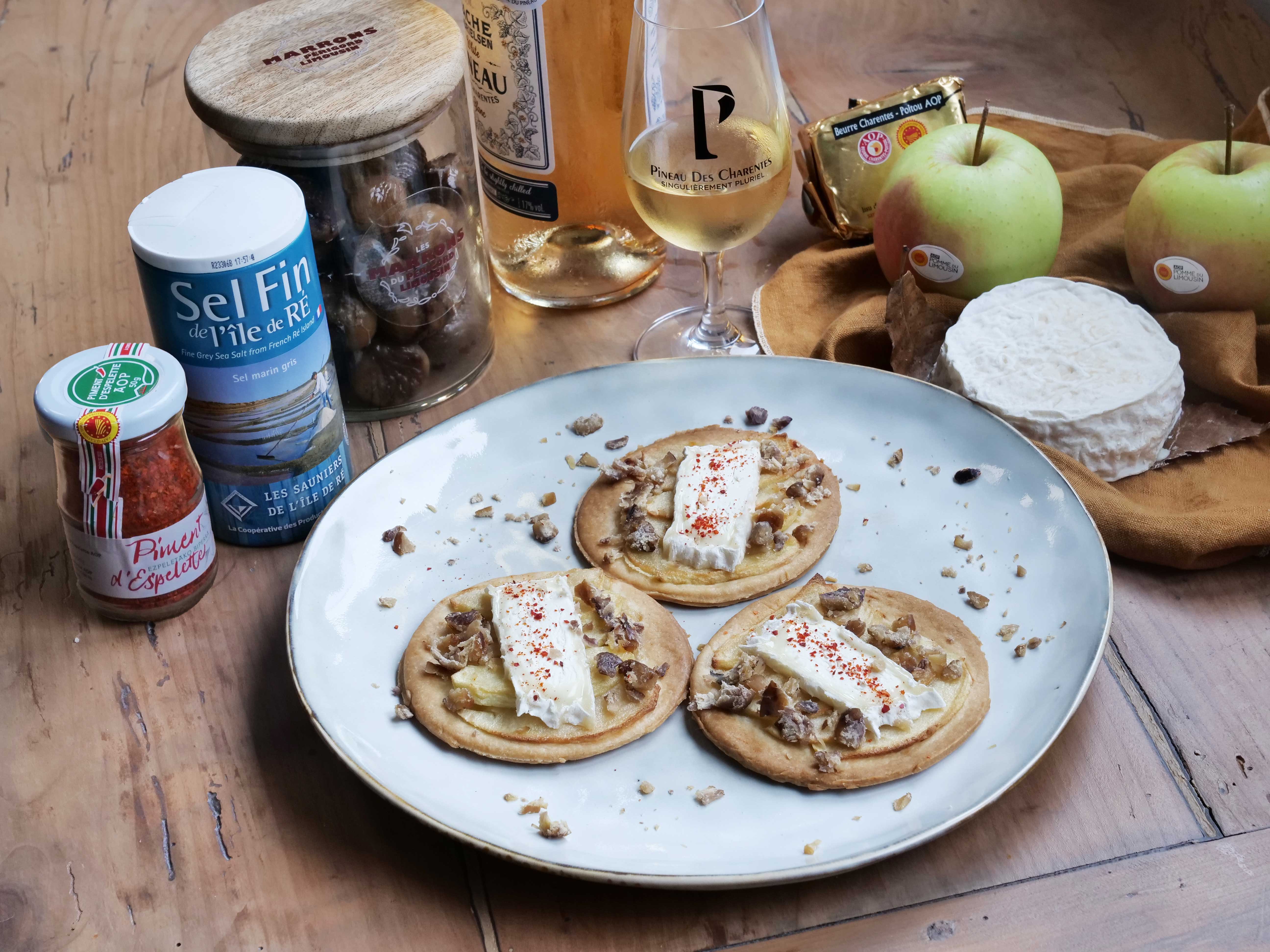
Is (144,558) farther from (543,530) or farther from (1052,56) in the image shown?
(1052,56)

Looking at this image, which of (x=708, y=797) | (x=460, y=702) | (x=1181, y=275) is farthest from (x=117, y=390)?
(x=1181, y=275)

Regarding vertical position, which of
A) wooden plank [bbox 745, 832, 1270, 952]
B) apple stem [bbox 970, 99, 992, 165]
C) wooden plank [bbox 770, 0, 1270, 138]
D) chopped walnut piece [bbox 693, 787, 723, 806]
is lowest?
wooden plank [bbox 745, 832, 1270, 952]

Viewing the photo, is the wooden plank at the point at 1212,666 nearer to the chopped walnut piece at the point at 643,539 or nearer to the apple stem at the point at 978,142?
the chopped walnut piece at the point at 643,539

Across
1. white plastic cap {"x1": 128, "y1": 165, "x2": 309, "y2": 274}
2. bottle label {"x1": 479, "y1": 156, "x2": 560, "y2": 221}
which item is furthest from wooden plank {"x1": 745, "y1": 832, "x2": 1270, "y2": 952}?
bottle label {"x1": 479, "y1": 156, "x2": 560, "y2": 221}

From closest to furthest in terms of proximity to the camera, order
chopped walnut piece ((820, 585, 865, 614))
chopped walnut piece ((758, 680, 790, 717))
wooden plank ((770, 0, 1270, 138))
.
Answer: chopped walnut piece ((758, 680, 790, 717)), chopped walnut piece ((820, 585, 865, 614)), wooden plank ((770, 0, 1270, 138))

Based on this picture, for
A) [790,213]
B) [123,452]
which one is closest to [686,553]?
[123,452]

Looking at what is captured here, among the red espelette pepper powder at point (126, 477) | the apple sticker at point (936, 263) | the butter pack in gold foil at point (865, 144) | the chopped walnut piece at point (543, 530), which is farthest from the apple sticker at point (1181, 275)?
the red espelette pepper powder at point (126, 477)

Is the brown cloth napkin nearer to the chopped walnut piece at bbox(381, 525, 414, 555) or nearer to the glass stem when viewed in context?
the glass stem

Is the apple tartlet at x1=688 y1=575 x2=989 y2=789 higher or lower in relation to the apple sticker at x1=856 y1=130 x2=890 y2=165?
lower
